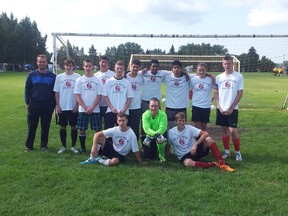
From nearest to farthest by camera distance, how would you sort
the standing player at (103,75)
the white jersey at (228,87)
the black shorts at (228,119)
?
the white jersey at (228,87), the black shorts at (228,119), the standing player at (103,75)

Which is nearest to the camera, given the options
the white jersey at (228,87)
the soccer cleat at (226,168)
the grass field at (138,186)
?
the grass field at (138,186)

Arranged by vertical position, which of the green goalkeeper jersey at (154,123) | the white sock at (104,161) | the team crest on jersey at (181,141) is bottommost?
the white sock at (104,161)

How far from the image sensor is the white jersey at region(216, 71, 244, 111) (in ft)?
21.1

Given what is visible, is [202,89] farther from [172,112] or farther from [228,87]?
[172,112]

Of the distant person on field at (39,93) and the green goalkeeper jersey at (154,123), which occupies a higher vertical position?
the distant person on field at (39,93)

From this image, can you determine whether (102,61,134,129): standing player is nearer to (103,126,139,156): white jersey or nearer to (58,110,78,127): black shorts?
(103,126,139,156): white jersey

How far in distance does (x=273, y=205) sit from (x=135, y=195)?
1.75m

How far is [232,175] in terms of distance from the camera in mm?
5465

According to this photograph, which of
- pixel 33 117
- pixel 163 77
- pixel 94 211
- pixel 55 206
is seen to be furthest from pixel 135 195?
pixel 33 117

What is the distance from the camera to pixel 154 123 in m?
6.40

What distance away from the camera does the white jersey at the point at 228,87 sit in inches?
253

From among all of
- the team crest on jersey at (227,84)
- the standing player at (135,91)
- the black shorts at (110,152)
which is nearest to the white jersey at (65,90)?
the standing player at (135,91)

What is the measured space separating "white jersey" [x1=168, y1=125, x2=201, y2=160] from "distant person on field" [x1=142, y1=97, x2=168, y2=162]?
207 mm

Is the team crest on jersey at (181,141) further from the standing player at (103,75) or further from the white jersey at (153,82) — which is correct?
the standing player at (103,75)
